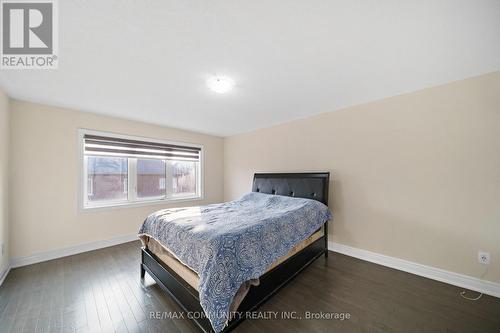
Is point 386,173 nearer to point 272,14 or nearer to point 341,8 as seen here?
point 341,8

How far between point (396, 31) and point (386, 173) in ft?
5.94

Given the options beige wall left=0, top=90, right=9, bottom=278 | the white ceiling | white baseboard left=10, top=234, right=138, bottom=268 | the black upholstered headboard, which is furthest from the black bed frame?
beige wall left=0, top=90, right=9, bottom=278

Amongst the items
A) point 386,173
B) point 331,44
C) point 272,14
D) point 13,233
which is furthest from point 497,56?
point 13,233

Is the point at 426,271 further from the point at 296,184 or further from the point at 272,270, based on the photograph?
the point at 272,270

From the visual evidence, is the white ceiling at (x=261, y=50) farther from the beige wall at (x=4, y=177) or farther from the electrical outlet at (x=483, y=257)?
the electrical outlet at (x=483, y=257)

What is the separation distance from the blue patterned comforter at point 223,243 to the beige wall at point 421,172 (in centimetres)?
96

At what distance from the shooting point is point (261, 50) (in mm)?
1557

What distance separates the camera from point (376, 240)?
8.47ft

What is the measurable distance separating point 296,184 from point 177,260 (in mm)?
2206

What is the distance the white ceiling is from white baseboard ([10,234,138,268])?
223 cm

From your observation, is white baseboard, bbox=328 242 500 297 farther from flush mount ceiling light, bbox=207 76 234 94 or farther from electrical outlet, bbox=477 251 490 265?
flush mount ceiling light, bbox=207 76 234 94

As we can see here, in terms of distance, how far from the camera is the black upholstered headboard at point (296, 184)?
290 centimetres

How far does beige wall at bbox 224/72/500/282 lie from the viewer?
192 centimetres

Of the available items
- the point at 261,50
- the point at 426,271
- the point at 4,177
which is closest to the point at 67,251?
the point at 4,177
